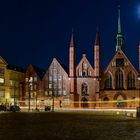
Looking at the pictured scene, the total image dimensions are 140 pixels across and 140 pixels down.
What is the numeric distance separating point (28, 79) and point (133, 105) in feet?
115

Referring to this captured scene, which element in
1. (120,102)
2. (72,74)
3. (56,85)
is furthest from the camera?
(56,85)

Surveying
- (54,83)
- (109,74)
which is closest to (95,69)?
(109,74)

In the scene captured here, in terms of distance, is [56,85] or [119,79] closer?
[119,79]

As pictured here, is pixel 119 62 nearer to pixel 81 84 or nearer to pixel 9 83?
pixel 81 84

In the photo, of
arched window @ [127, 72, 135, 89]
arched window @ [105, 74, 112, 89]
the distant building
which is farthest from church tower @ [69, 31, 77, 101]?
arched window @ [127, 72, 135, 89]

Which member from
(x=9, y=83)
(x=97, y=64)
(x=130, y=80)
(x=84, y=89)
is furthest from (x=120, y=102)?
(x=9, y=83)

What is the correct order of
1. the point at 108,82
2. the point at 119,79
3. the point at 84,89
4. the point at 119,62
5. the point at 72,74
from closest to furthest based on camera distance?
the point at 119,79 < the point at 119,62 < the point at 108,82 < the point at 72,74 < the point at 84,89

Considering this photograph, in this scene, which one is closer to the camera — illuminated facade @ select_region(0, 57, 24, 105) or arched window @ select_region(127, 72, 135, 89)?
arched window @ select_region(127, 72, 135, 89)

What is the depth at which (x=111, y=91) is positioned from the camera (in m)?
122

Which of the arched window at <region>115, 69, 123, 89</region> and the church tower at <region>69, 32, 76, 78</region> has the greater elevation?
the church tower at <region>69, 32, 76, 78</region>

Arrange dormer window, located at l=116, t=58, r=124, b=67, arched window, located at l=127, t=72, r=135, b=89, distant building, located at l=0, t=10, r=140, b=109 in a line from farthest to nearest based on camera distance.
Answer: dormer window, located at l=116, t=58, r=124, b=67, distant building, located at l=0, t=10, r=140, b=109, arched window, located at l=127, t=72, r=135, b=89

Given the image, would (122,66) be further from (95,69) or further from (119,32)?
(119,32)

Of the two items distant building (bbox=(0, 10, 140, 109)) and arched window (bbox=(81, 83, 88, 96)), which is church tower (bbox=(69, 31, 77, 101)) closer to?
distant building (bbox=(0, 10, 140, 109))

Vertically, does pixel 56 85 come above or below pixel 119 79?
below
